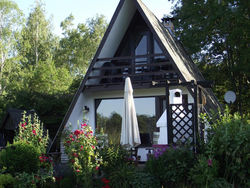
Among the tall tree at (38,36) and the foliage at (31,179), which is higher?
the tall tree at (38,36)

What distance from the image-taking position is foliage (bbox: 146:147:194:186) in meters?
7.04

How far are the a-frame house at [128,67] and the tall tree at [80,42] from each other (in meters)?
19.7

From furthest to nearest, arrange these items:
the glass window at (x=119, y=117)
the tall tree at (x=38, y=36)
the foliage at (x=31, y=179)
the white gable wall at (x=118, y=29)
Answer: the tall tree at (x=38, y=36) → the glass window at (x=119, y=117) → the white gable wall at (x=118, y=29) → the foliage at (x=31, y=179)

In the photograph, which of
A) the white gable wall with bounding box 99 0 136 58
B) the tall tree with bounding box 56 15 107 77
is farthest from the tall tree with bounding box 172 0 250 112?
the tall tree with bounding box 56 15 107 77

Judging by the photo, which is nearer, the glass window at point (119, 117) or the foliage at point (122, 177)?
the foliage at point (122, 177)

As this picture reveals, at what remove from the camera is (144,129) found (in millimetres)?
12516

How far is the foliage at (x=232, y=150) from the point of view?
656 cm

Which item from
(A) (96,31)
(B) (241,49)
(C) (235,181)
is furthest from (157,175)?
(A) (96,31)

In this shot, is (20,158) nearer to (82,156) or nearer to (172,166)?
(82,156)

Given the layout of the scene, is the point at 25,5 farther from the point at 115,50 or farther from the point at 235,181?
the point at 235,181

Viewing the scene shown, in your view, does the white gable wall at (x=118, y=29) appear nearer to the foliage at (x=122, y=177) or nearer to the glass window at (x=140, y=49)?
the glass window at (x=140, y=49)

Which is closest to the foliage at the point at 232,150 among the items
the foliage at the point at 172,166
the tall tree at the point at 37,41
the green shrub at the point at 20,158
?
the foliage at the point at 172,166

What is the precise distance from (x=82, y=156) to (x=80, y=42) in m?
26.0

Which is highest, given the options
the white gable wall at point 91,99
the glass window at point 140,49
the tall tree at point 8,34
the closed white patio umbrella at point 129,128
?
the tall tree at point 8,34
